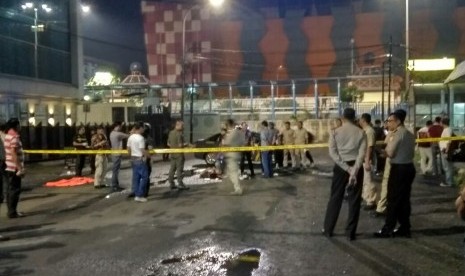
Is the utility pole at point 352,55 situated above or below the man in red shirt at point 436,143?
above

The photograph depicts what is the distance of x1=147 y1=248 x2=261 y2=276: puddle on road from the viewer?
6375 millimetres

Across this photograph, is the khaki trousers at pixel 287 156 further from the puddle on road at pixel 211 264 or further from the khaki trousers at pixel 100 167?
the puddle on road at pixel 211 264

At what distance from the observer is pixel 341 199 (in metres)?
7.79

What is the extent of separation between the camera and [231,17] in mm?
55969

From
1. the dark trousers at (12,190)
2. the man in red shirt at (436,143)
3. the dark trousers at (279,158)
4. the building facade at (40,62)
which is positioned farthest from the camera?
the building facade at (40,62)

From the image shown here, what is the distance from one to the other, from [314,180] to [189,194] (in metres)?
3.92

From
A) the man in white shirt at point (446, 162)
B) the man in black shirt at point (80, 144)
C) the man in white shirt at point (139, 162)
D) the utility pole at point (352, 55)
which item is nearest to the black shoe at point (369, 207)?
the man in white shirt at point (446, 162)

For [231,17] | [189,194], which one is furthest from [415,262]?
[231,17]

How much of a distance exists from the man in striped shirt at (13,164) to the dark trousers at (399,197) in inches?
254

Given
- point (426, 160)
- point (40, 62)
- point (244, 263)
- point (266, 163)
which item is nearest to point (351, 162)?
point (244, 263)

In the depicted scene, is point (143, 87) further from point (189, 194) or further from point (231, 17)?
point (189, 194)

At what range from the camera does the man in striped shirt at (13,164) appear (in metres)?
9.98

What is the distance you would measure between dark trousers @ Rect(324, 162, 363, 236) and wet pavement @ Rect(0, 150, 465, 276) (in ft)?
0.66

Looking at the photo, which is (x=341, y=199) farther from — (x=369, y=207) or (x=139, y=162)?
(x=139, y=162)
